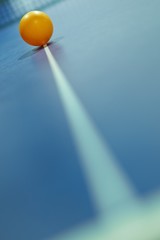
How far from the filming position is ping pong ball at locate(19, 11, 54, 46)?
454 centimetres

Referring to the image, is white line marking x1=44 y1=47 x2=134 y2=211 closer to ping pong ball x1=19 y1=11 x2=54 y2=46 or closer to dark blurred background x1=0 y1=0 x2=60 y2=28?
ping pong ball x1=19 y1=11 x2=54 y2=46

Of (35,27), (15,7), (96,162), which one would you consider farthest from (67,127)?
(15,7)

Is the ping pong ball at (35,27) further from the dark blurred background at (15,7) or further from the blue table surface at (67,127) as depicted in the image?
the dark blurred background at (15,7)

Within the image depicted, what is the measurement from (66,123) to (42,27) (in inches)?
108

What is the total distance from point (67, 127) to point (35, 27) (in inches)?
109

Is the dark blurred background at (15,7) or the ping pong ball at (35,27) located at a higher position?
the dark blurred background at (15,7)

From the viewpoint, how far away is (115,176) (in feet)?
5.21

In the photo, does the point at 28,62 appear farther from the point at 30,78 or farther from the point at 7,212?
the point at 7,212

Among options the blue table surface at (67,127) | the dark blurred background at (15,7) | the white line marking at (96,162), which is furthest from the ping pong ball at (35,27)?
the dark blurred background at (15,7)

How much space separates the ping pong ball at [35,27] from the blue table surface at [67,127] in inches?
31.8

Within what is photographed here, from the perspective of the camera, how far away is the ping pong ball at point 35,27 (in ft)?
14.9

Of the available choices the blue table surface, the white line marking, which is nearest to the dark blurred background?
the blue table surface

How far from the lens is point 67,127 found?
2172 mm

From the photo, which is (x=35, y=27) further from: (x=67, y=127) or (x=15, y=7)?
(x=15, y=7)
